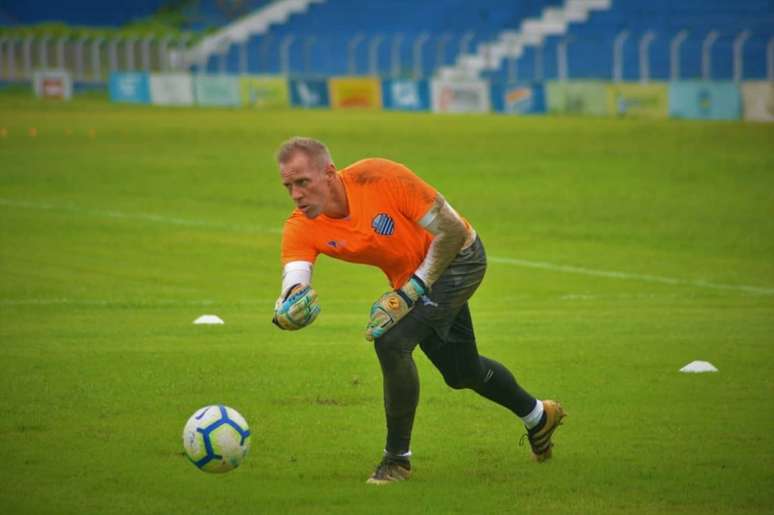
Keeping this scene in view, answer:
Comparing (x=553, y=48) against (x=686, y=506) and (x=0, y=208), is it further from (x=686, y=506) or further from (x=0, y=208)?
(x=686, y=506)

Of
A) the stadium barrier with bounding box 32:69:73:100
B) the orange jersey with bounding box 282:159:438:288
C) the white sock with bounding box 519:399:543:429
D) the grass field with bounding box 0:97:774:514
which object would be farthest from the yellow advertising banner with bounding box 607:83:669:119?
the orange jersey with bounding box 282:159:438:288

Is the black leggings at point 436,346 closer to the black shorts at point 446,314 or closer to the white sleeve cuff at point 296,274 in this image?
the black shorts at point 446,314

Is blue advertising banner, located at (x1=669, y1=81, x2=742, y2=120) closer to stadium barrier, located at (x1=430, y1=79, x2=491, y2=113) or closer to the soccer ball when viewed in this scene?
stadium barrier, located at (x1=430, y1=79, x2=491, y2=113)

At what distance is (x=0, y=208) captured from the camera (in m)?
27.4

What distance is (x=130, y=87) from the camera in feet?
224

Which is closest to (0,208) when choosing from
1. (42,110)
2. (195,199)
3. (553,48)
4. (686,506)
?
(195,199)

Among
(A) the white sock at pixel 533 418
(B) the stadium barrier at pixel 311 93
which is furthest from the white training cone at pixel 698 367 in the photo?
(B) the stadium barrier at pixel 311 93

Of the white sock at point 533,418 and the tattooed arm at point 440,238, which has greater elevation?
the tattooed arm at point 440,238

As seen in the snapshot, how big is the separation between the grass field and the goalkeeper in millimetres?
644

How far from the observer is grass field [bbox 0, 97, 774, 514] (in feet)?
28.4

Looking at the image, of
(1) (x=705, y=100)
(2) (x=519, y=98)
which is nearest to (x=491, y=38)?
(2) (x=519, y=98)

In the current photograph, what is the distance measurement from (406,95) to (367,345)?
48600 millimetres

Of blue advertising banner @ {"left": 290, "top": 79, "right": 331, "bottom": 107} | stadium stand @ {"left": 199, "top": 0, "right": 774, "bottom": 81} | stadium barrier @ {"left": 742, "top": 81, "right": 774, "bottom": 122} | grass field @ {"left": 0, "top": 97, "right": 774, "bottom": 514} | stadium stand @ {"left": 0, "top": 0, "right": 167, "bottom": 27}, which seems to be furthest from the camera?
stadium stand @ {"left": 0, "top": 0, "right": 167, "bottom": 27}

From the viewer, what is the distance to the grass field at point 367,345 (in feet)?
28.4
